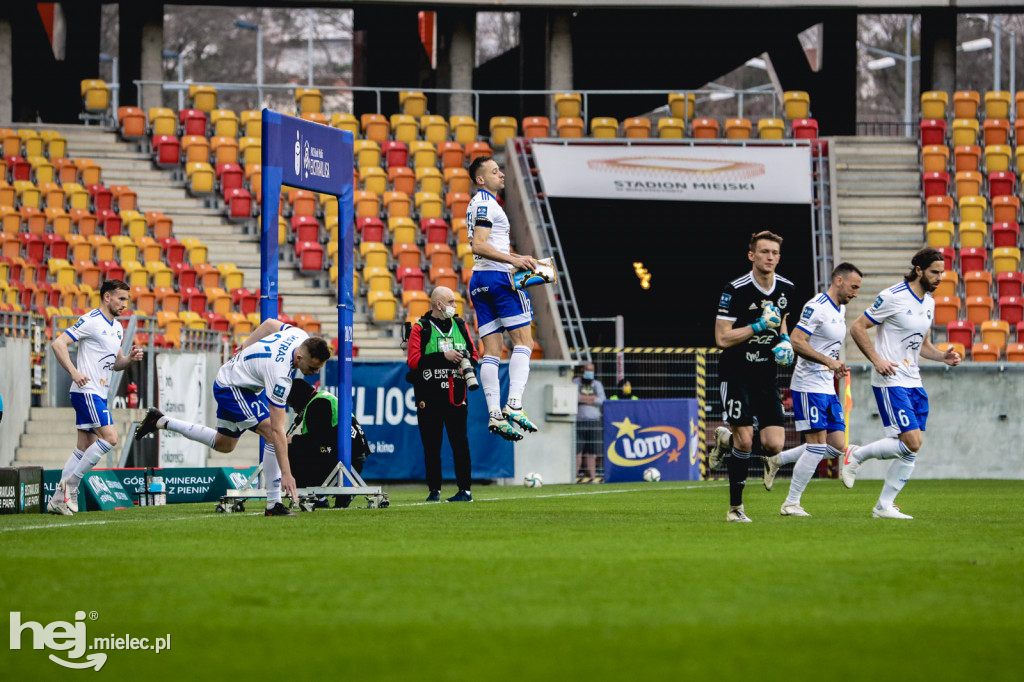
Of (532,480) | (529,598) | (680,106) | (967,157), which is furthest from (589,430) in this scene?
(529,598)

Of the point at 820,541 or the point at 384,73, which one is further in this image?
the point at 384,73

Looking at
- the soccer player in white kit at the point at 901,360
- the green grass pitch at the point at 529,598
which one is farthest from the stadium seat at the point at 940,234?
the green grass pitch at the point at 529,598

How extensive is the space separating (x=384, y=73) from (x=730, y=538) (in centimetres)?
3310

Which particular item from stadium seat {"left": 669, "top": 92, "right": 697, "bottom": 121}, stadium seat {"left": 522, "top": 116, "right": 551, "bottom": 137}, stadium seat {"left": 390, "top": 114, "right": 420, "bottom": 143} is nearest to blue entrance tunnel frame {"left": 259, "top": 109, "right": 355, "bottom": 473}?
stadium seat {"left": 522, "top": 116, "right": 551, "bottom": 137}

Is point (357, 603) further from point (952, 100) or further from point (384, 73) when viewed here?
point (384, 73)

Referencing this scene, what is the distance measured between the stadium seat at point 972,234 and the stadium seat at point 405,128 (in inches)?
460

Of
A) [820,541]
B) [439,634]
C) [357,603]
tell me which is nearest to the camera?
[439,634]

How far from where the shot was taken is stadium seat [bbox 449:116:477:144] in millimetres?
30359

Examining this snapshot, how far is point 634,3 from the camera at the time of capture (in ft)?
104

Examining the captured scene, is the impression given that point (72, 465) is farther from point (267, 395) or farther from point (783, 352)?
point (783, 352)

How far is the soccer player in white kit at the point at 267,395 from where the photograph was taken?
10195 millimetres

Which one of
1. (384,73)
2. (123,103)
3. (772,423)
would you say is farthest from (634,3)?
(772,423)

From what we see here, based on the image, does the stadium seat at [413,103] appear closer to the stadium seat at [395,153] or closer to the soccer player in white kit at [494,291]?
the stadium seat at [395,153]

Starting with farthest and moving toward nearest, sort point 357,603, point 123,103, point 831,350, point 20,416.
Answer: point 123,103
point 20,416
point 831,350
point 357,603
